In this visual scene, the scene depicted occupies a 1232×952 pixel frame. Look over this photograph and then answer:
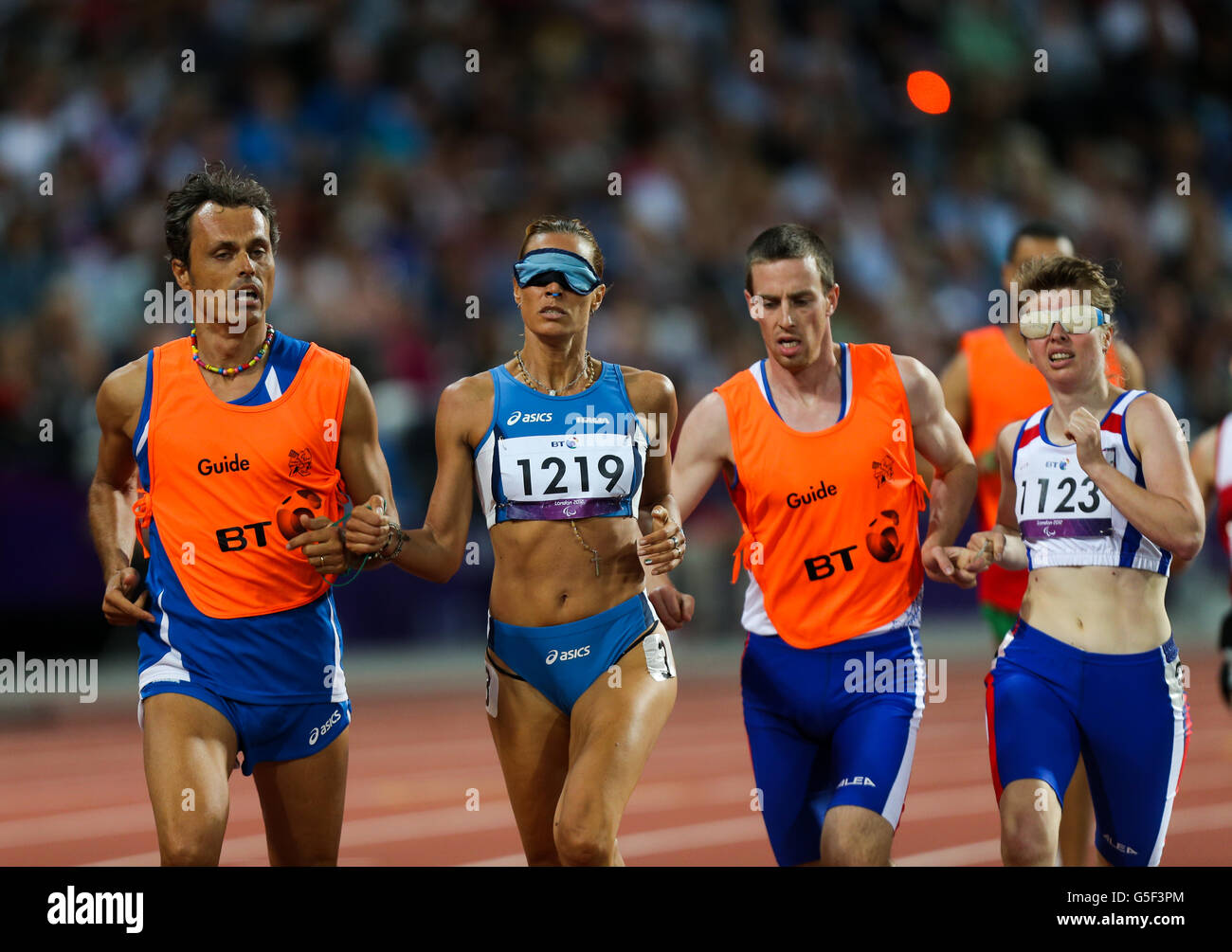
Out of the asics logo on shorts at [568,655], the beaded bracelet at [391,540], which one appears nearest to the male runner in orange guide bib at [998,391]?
the asics logo on shorts at [568,655]

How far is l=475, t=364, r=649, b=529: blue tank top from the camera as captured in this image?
535 centimetres

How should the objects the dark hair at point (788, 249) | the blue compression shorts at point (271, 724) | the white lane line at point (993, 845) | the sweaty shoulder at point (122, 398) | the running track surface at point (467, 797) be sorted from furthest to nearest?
the running track surface at point (467, 797) → the white lane line at point (993, 845) → the dark hair at point (788, 249) → the sweaty shoulder at point (122, 398) → the blue compression shorts at point (271, 724)

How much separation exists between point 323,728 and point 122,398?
1.21m

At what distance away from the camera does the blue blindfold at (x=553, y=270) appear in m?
5.35

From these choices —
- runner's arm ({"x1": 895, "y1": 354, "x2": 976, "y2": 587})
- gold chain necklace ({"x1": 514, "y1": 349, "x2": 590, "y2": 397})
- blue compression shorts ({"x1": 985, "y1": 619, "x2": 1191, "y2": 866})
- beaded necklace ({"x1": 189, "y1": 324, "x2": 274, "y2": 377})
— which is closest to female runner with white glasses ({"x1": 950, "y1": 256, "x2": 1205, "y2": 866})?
blue compression shorts ({"x1": 985, "y1": 619, "x2": 1191, "y2": 866})

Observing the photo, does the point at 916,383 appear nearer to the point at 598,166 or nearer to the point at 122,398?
the point at 122,398

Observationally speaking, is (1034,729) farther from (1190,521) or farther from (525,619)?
(525,619)

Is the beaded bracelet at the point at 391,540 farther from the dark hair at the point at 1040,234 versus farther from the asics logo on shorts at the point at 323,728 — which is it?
the dark hair at the point at 1040,234

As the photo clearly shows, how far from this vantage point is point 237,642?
4.97m

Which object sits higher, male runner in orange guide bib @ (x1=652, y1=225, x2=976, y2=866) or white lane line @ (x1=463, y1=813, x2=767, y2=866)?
male runner in orange guide bib @ (x1=652, y1=225, x2=976, y2=866)

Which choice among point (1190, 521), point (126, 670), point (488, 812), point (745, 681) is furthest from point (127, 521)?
point (126, 670)

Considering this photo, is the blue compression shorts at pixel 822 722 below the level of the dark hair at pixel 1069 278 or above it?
below

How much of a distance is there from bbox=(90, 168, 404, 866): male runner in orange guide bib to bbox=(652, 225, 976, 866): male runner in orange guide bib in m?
1.13

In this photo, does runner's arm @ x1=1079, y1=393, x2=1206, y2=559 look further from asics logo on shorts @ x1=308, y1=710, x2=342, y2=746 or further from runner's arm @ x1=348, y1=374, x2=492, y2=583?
asics logo on shorts @ x1=308, y1=710, x2=342, y2=746
